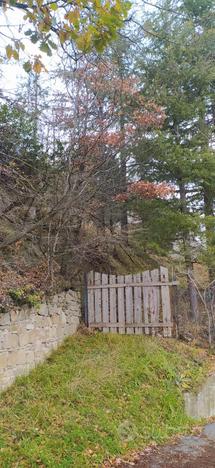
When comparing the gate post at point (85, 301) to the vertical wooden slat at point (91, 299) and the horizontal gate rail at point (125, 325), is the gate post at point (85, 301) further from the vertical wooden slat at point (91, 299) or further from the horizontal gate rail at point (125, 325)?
the horizontal gate rail at point (125, 325)

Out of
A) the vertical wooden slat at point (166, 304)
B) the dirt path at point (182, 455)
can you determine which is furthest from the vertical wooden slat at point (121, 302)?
the dirt path at point (182, 455)

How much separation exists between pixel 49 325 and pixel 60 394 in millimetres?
1563

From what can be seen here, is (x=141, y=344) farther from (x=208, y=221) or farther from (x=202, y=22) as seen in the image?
(x=202, y=22)

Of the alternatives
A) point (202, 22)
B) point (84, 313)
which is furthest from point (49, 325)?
point (202, 22)

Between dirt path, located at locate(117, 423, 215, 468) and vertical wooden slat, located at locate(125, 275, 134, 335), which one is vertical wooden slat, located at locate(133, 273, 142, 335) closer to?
vertical wooden slat, located at locate(125, 275, 134, 335)

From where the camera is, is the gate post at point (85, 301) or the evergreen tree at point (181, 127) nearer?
the gate post at point (85, 301)

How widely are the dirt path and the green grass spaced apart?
20cm

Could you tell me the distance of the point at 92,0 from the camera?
2018 mm

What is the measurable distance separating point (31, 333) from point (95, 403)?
159cm

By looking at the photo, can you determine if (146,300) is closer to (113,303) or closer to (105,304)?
(113,303)

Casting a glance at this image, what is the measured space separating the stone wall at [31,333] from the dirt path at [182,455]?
2203mm

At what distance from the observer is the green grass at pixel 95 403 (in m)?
4.18

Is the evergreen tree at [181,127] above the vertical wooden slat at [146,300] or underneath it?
above

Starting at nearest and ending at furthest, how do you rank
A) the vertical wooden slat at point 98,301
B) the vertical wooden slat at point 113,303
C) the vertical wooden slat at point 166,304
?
the vertical wooden slat at point 166,304
the vertical wooden slat at point 113,303
the vertical wooden slat at point 98,301
